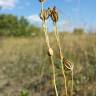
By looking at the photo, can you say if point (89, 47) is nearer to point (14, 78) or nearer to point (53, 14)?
point (14, 78)

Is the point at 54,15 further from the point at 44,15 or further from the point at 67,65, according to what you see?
the point at 67,65

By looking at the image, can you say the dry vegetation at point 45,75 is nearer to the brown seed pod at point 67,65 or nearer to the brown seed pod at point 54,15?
the brown seed pod at point 67,65

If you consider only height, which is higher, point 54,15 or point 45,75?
point 54,15

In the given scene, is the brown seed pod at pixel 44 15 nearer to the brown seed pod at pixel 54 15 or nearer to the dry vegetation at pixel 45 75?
the brown seed pod at pixel 54 15

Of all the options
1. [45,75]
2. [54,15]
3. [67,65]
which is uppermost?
[54,15]

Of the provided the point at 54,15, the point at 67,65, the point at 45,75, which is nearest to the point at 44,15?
the point at 54,15

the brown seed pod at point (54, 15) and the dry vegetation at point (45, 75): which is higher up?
the brown seed pod at point (54, 15)

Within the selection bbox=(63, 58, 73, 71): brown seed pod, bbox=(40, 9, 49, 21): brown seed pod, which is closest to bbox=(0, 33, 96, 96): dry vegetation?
bbox=(63, 58, 73, 71): brown seed pod

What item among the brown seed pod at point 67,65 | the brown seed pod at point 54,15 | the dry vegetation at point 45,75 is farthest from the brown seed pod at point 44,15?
the dry vegetation at point 45,75

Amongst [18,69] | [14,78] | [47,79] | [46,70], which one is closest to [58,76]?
[47,79]

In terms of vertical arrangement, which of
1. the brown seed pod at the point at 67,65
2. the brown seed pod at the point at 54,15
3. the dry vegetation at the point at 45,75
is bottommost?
the dry vegetation at the point at 45,75

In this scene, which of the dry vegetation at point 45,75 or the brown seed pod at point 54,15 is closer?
the brown seed pod at point 54,15
